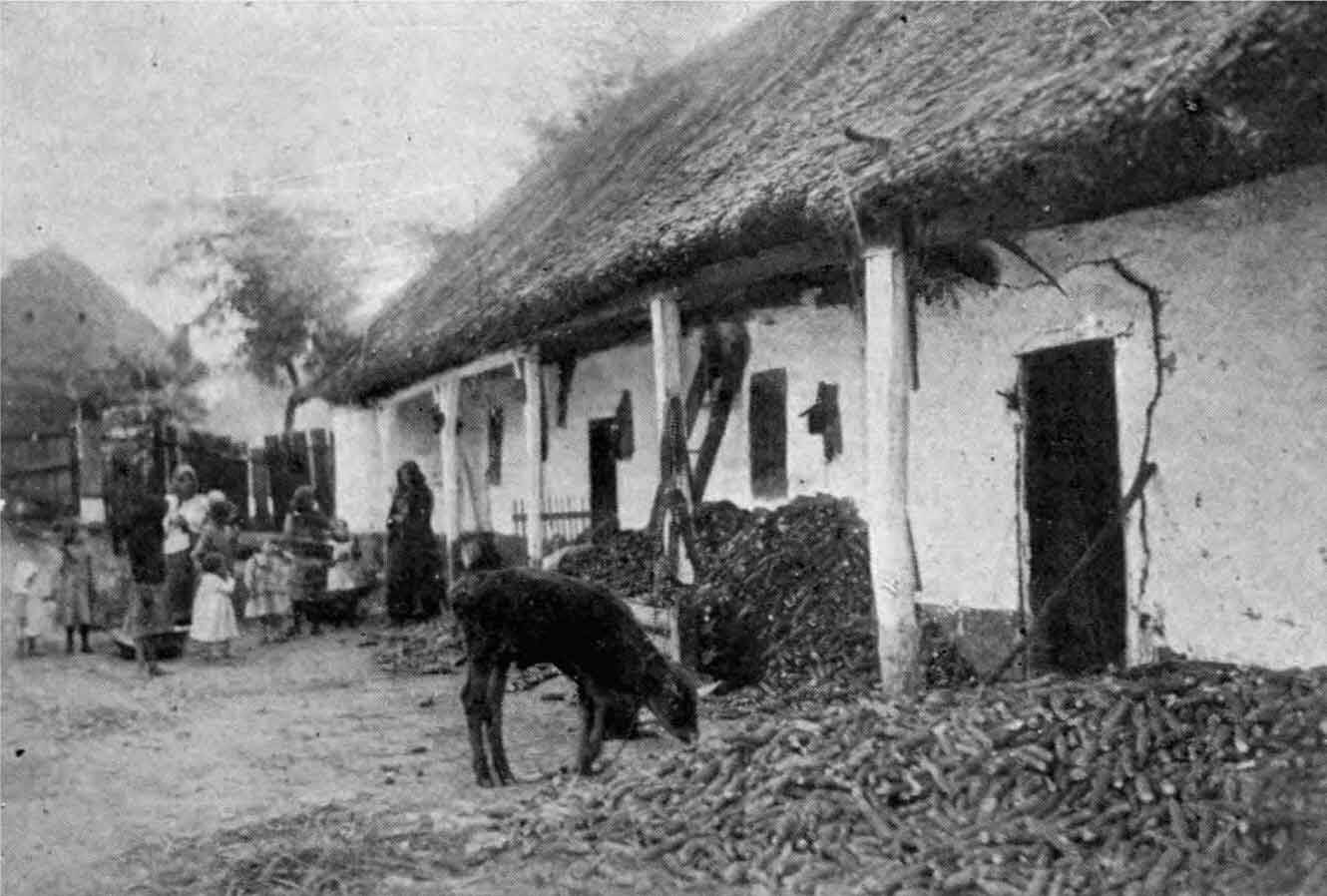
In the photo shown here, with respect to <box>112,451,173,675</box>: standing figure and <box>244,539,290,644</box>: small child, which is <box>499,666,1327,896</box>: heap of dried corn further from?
<box>244,539,290,644</box>: small child

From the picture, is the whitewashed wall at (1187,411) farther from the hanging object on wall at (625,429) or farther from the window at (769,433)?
the hanging object on wall at (625,429)

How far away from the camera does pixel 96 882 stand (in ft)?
17.1

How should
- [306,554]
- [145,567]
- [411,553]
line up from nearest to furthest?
[145,567] < [411,553] < [306,554]

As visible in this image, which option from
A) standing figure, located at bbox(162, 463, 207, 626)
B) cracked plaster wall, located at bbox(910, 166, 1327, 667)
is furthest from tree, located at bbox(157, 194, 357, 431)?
cracked plaster wall, located at bbox(910, 166, 1327, 667)

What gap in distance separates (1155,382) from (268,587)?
34.6 feet

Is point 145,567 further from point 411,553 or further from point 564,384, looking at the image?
point 564,384

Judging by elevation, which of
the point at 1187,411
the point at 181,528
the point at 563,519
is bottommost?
the point at 563,519

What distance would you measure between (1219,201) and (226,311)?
23883mm

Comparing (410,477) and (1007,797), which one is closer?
(1007,797)

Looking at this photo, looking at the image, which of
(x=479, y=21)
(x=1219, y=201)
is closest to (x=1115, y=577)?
(x=1219, y=201)

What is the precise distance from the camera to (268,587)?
1362 cm

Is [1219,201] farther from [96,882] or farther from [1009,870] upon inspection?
[96,882]

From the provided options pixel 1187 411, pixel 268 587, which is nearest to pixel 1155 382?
pixel 1187 411

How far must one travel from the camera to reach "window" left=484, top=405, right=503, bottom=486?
17312mm
